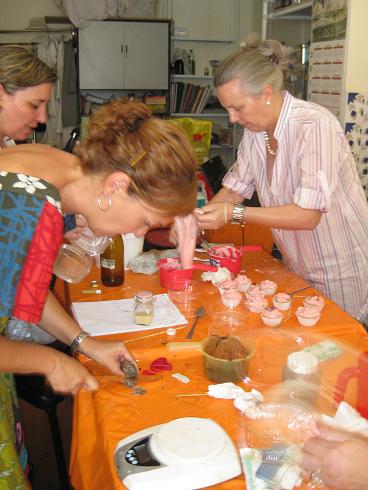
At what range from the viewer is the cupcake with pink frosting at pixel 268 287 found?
179 cm

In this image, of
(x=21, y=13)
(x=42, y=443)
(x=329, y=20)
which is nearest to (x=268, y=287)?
(x=42, y=443)

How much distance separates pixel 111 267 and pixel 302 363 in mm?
925

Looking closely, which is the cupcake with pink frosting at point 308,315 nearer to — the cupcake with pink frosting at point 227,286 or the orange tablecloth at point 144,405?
the orange tablecloth at point 144,405

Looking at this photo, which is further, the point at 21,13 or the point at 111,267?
the point at 21,13

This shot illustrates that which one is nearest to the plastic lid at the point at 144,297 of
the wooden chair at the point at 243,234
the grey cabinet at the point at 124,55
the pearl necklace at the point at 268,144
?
the pearl necklace at the point at 268,144

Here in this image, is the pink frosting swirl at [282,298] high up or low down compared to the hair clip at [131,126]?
down

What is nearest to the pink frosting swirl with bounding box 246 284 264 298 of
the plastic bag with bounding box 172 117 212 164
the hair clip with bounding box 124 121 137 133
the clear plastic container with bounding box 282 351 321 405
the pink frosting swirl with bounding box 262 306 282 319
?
the pink frosting swirl with bounding box 262 306 282 319

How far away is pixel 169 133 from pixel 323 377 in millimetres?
631

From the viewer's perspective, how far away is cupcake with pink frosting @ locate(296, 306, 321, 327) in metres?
1.57

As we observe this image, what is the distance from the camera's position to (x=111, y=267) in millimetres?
1908

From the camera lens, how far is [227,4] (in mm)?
6043

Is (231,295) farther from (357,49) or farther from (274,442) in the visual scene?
(357,49)

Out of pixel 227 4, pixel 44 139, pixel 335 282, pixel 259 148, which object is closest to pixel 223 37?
pixel 227 4

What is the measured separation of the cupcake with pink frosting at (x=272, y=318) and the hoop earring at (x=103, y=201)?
66 centimetres
